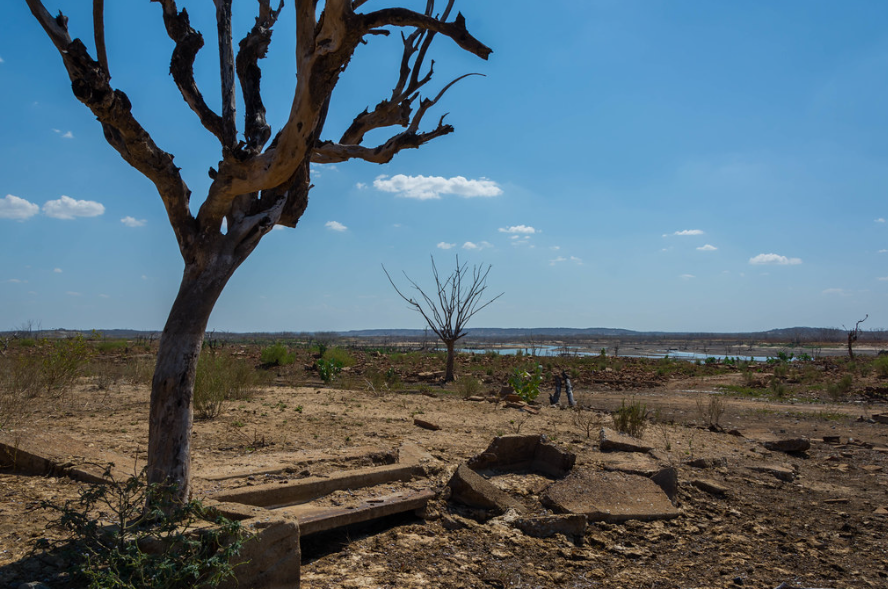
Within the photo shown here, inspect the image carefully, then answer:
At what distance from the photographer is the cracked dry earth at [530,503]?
419cm

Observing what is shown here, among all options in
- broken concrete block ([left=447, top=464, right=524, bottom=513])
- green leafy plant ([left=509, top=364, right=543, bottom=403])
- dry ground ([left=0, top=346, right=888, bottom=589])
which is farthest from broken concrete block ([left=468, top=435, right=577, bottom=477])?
green leafy plant ([left=509, top=364, right=543, bottom=403])

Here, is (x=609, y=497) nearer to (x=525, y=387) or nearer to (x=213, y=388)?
(x=213, y=388)

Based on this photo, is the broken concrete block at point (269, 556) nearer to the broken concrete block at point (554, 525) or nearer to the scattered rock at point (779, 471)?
the broken concrete block at point (554, 525)

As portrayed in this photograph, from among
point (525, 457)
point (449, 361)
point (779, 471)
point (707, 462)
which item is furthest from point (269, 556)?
point (449, 361)

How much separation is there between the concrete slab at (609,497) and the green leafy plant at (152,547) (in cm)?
339

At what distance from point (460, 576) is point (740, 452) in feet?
21.6

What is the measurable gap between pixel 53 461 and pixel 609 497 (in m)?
5.15

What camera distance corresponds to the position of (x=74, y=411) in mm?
8766

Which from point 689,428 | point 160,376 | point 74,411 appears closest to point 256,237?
point 160,376

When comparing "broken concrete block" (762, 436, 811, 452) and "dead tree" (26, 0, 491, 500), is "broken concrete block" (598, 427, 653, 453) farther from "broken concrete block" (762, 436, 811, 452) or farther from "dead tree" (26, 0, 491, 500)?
Result: "dead tree" (26, 0, 491, 500)

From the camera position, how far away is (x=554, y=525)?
5016mm

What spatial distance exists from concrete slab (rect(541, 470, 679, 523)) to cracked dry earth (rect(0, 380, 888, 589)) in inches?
5.0

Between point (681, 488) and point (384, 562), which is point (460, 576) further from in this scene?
point (681, 488)

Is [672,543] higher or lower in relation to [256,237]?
lower
